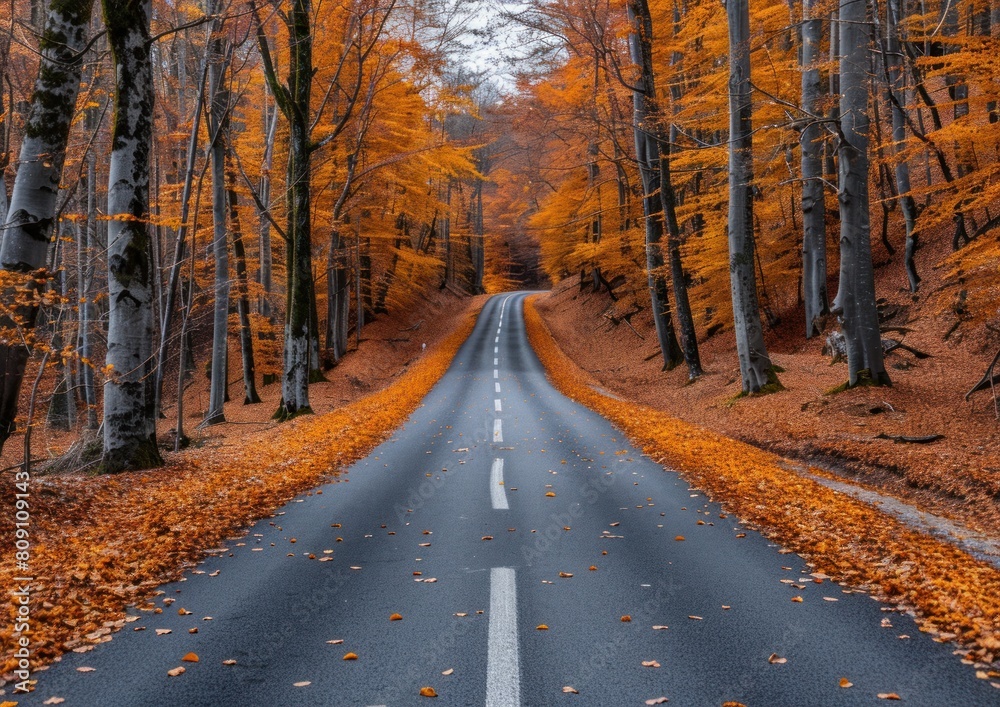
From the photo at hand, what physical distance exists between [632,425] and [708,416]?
2.51 m

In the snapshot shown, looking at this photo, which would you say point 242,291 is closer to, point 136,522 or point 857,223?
point 136,522

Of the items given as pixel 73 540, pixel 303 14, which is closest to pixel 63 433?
pixel 303 14

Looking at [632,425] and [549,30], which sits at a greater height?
[549,30]

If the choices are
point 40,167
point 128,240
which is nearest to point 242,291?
point 128,240

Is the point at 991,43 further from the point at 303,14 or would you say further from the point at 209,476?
the point at 303,14

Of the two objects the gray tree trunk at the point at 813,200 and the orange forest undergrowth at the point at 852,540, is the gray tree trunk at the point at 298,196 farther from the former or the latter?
the gray tree trunk at the point at 813,200

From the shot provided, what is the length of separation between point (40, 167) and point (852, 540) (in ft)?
30.9

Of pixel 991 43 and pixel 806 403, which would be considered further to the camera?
pixel 806 403

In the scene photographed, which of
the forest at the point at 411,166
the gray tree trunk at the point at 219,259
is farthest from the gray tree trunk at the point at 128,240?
the gray tree trunk at the point at 219,259

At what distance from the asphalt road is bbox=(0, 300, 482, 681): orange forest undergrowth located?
262mm

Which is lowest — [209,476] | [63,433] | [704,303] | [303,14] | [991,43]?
[63,433]

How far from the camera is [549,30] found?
16.4 m

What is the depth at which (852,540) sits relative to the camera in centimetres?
580

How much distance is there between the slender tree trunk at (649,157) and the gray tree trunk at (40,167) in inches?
455
